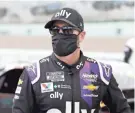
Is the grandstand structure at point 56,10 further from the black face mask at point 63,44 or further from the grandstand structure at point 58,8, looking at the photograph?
the black face mask at point 63,44

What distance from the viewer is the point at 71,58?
9.49ft

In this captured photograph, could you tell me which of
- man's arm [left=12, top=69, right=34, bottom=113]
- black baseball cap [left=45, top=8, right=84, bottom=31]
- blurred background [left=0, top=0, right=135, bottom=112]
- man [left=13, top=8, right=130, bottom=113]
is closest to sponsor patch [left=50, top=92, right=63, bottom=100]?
man [left=13, top=8, right=130, bottom=113]

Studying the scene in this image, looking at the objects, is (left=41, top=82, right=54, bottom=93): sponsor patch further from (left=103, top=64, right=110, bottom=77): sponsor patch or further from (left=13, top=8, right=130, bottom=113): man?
(left=103, top=64, right=110, bottom=77): sponsor patch

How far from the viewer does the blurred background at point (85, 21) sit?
15438 millimetres

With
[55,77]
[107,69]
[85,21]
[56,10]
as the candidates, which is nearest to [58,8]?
[56,10]

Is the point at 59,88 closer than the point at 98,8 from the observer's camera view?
Yes

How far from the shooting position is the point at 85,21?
618 inches

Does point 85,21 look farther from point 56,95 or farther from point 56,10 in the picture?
point 56,95

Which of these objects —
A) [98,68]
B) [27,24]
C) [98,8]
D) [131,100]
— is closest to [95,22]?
[98,8]

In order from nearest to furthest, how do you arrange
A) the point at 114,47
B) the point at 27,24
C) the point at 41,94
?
the point at 41,94 < the point at 114,47 < the point at 27,24

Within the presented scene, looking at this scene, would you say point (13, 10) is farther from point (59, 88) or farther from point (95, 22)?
point (59, 88)

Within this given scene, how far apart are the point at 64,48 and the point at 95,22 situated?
501 inches

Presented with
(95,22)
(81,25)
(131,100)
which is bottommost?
(131,100)

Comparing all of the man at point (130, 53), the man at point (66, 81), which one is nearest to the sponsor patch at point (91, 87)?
the man at point (66, 81)
